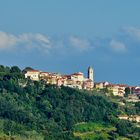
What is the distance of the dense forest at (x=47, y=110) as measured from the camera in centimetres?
9081

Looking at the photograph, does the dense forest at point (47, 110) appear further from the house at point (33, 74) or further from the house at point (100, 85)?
the house at point (100, 85)

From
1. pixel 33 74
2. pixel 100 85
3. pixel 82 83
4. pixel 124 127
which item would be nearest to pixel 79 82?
pixel 82 83

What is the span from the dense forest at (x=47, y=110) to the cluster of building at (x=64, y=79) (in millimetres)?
3554

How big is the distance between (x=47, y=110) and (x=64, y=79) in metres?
23.5

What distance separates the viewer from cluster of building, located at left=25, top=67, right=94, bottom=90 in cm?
11912

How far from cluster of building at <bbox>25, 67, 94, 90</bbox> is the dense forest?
3554mm

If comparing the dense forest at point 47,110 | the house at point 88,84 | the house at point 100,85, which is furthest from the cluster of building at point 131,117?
the house at point 100,85

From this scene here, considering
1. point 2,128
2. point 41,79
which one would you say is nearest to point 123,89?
point 41,79

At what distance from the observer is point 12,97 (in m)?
102

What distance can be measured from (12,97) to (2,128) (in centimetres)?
1493

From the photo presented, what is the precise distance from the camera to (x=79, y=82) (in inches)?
4985

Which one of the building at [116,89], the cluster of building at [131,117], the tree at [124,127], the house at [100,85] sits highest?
the house at [100,85]

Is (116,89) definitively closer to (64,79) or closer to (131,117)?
(64,79)

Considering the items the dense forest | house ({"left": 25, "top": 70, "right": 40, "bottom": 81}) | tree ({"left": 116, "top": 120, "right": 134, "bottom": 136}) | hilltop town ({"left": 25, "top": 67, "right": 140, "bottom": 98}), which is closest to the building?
hilltop town ({"left": 25, "top": 67, "right": 140, "bottom": 98})
